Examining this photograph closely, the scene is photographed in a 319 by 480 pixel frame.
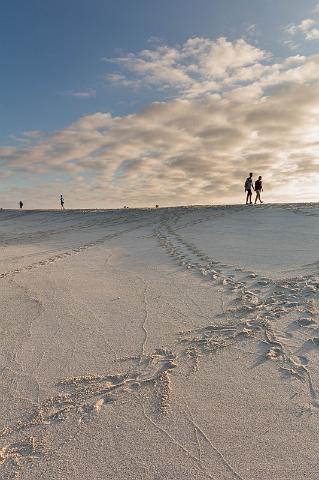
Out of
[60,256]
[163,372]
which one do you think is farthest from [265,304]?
[60,256]

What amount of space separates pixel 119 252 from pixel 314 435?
309 inches

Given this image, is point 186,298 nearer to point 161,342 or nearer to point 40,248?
point 161,342

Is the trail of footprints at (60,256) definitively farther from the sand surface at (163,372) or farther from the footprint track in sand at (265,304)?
the footprint track in sand at (265,304)

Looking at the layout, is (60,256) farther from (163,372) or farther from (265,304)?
(163,372)

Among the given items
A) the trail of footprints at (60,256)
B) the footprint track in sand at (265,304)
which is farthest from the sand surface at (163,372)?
the trail of footprints at (60,256)

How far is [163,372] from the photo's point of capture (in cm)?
359

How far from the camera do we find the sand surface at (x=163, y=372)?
100 inches

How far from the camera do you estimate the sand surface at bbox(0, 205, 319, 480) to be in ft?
8.34

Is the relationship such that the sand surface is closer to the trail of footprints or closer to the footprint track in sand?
the footprint track in sand

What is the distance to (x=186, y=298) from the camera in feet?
18.5

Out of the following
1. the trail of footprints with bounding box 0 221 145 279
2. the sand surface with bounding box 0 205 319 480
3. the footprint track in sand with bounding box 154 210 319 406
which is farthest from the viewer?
the trail of footprints with bounding box 0 221 145 279

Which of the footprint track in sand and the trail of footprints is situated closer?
the footprint track in sand

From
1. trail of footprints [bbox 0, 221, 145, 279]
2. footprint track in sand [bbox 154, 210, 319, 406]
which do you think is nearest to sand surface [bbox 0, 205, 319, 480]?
footprint track in sand [bbox 154, 210, 319, 406]

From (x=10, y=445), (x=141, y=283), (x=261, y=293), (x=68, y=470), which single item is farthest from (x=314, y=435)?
(x=141, y=283)
